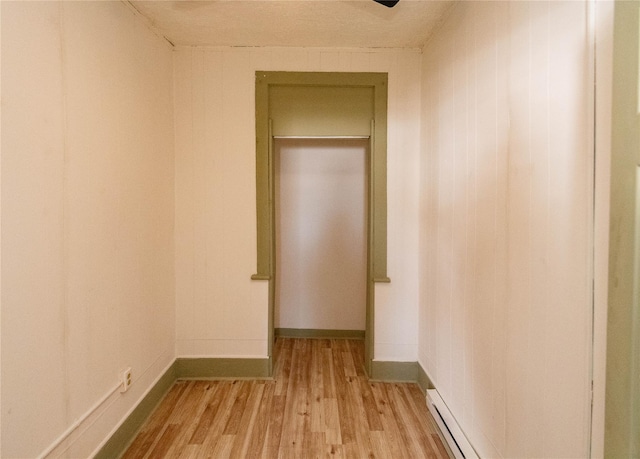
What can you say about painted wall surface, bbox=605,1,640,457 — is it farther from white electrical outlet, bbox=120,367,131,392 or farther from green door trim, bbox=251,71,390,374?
white electrical outlet, bbox=120,367,131,392

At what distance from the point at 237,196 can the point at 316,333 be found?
6.07ft

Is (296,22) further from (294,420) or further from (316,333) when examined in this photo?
(316,333)

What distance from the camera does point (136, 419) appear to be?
209 centimetres

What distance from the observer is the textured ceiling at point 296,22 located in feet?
6.90

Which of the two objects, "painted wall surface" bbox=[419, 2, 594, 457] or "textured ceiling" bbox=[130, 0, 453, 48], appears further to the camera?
"textured ceiling" bbox=[130, 0, 453, 48]

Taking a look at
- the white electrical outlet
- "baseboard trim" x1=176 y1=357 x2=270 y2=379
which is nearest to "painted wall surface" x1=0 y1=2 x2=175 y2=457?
the white electrical outlet

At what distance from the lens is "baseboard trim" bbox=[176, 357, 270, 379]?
2748 mm

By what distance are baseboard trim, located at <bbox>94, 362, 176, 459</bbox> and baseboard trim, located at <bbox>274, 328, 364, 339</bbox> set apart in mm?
1320

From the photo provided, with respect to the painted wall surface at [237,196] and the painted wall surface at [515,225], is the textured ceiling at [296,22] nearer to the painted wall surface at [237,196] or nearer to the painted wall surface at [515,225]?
the painted wall surface at [237,196]

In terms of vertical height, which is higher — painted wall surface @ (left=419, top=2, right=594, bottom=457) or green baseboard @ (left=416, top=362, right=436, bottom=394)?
painted wall surface @ (left=419, top=2, right=594, bottom=457)

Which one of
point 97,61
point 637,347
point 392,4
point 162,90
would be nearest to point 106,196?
point 97,61

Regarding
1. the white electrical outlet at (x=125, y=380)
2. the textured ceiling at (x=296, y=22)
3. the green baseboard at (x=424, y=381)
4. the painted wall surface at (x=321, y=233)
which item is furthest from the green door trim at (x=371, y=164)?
the white electrical outlet at (x=125, y=380)

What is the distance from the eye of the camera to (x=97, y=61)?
1.74m

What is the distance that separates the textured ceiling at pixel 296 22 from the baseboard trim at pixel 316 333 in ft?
9.08
